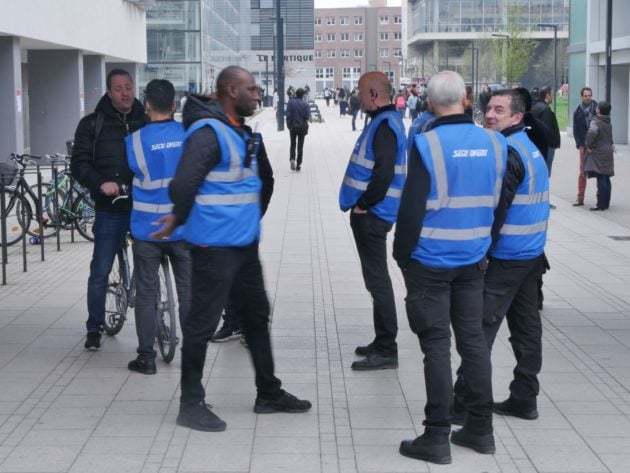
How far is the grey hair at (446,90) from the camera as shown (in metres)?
5.48

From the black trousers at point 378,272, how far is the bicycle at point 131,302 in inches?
48.8

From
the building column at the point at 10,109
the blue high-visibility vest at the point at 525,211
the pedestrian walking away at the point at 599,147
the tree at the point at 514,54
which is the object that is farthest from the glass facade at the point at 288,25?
the blue high-visibility vest at the point at 525,211

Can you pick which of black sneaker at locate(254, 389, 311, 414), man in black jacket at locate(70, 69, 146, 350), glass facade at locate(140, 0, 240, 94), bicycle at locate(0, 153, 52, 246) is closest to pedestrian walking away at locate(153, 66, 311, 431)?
black sneaker at locate(254, 389, 311, 414)

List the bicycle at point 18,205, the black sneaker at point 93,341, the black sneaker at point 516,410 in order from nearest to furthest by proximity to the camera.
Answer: the black sneaker at point 516,410, the black sneaker at point 93,341, the bicycle at point 18,205

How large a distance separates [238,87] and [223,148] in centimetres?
38

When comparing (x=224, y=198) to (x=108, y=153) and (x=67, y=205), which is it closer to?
(x=108, y=153)

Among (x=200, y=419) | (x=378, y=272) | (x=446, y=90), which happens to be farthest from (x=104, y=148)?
(x=446, y=90)

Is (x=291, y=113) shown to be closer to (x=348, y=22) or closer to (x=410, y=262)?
(x=410, y=262)

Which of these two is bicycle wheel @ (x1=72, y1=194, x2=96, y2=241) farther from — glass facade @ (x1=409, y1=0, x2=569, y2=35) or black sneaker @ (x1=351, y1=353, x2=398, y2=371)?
glass facade @ (x1=409, y1=0, x2=569, y2=35)

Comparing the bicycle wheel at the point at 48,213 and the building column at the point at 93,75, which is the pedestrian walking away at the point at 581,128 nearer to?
the bicycle wheel at the point at 48,213

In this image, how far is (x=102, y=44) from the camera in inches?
1266

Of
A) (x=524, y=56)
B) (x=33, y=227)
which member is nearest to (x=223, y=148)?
(x=33, y=227)

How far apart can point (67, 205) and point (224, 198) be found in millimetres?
8209

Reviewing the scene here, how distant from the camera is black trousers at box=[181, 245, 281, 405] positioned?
Result: 5.98m
